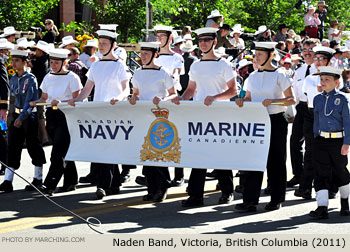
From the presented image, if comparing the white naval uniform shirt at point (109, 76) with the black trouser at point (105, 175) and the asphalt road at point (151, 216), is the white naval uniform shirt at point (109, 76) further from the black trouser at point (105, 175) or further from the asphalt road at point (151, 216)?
the asphalt road at point (151, 216)

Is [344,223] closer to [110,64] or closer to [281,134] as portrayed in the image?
[281,134]

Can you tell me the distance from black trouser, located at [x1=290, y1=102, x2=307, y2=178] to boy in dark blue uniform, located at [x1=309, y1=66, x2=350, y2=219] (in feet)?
6.27

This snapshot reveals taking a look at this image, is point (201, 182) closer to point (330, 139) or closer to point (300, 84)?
point (330, 139)

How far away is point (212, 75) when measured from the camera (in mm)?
9875

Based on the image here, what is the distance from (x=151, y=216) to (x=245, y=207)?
44.2 inches

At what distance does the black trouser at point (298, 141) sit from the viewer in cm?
1130

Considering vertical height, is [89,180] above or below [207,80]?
below

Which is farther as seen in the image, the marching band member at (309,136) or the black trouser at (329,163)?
the marching band member at (309,136)

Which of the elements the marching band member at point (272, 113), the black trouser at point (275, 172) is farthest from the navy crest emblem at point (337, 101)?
the black trouser at point (275, 172)

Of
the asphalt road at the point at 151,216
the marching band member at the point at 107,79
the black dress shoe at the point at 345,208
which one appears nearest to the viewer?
the asphalt road at the point at 151,216

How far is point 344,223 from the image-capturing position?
8.90m

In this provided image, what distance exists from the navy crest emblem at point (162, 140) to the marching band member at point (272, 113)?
99cm

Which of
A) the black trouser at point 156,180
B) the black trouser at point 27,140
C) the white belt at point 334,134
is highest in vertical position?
the white belt at point 334,134

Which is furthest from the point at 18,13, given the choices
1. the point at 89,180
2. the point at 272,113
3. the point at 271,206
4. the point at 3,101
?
the point at 271,206
